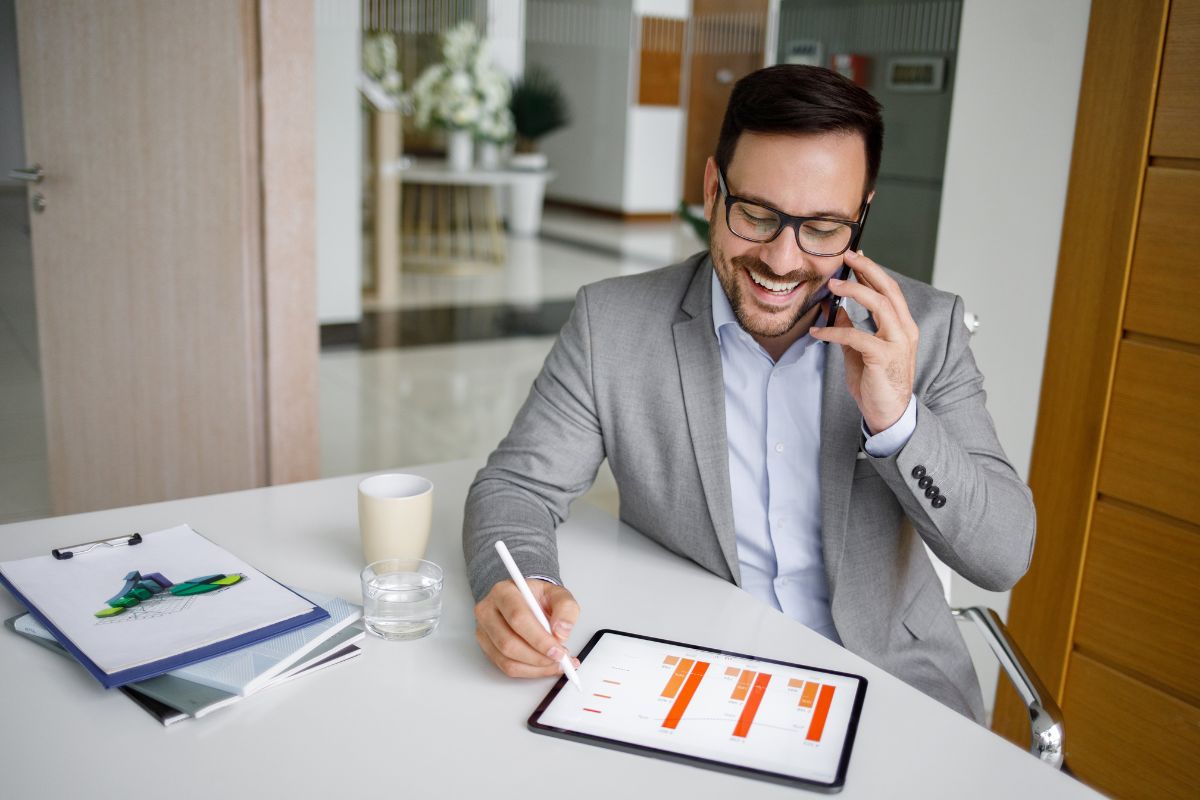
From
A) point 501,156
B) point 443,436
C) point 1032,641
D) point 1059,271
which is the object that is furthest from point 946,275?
point 501,156

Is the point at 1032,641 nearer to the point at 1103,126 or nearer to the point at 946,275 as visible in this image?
the point at 946,275

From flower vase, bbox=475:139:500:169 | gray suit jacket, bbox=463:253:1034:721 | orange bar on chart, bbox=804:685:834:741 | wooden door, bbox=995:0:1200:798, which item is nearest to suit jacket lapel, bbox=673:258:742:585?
gray suit jacket, bbox=463:253:1034:721

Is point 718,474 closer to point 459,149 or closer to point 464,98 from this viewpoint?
point 464,98

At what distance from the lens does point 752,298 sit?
60.0 inches

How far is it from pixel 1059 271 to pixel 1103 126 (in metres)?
0.31

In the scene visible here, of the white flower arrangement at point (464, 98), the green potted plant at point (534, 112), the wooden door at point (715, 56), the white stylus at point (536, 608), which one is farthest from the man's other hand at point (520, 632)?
the white flower arrangement at point (464, 98)

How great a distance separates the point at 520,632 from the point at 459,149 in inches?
280

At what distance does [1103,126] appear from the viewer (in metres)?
2.21

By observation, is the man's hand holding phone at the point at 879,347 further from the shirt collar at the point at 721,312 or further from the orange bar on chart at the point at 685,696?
the orange bar on chart at the point at 685,696

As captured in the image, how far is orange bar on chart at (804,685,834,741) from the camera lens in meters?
1.06

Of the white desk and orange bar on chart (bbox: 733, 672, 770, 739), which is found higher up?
orange bar on chart (bbox: 733, 672, 770, 739)

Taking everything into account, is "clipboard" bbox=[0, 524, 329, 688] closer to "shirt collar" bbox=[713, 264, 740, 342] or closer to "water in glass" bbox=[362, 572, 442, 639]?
"water in glass" bbox=[362, 572, 442, 639]

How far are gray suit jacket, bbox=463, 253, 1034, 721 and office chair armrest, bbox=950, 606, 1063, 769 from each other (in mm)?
55

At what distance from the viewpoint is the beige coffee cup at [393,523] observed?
1379 mm
